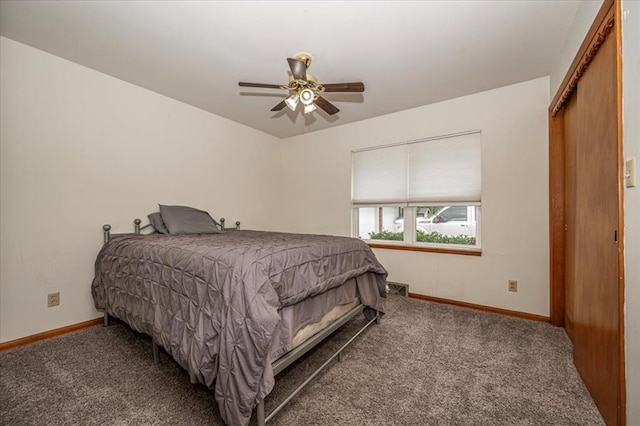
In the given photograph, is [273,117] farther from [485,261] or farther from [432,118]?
[485,261]

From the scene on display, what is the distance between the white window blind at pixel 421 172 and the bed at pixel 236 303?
1.61 m

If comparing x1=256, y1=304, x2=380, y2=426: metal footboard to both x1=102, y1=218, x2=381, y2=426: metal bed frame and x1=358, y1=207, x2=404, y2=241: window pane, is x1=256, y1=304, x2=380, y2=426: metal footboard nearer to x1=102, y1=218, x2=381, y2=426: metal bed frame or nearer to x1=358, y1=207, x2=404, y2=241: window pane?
x1=102, y1=218, x2=381, y2=426: metal bed frame

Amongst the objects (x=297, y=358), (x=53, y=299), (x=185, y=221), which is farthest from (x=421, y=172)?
(x=53, y=299)

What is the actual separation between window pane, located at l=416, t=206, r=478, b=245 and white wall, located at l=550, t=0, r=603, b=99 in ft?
4.63

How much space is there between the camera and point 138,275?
189 centimetres

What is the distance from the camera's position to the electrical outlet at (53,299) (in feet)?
7.45

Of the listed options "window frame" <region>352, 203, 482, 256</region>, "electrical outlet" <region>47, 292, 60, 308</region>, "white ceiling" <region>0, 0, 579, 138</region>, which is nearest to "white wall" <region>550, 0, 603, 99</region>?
"white ceiling" <region>0, 0, 579, 138</region>

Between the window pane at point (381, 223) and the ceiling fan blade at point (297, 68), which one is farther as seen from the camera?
the window pane at point (381, 223)

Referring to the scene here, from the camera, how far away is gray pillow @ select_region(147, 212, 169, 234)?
2779mm

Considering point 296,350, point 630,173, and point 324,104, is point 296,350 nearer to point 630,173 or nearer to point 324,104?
point 630,173

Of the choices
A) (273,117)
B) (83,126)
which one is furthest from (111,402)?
(273,117)

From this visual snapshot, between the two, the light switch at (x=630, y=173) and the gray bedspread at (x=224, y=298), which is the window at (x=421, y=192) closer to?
the gray bedspread at (x=224, y=298)

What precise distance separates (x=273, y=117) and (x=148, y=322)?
9.41 ft

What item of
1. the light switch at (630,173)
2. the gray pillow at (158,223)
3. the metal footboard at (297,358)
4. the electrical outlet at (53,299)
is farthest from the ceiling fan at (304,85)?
the electrical outlet at (53,299)
